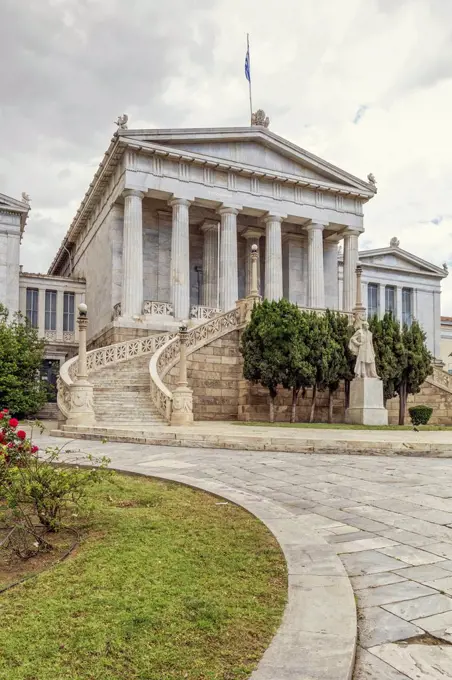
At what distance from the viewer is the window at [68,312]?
40.4 m

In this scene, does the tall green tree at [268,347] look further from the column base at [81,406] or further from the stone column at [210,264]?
the stone column at [210,264]

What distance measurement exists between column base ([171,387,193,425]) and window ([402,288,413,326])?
36.9 m

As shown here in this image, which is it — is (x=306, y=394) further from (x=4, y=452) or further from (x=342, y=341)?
(x=4, y=452)

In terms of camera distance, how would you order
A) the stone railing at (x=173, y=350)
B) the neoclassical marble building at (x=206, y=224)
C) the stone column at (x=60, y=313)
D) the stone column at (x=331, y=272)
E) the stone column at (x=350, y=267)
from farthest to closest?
the stone column at (x=331, y=272) < the stone column at (x=60, y=313) < the stone column at (x=350, y=267) < the neoclassical marble building at (x=206, y=224) < the stone railing at (x=173, y=350)

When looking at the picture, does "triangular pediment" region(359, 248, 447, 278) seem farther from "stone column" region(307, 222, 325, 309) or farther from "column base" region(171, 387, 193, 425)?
"column base" region(171, 387, 193, 425)

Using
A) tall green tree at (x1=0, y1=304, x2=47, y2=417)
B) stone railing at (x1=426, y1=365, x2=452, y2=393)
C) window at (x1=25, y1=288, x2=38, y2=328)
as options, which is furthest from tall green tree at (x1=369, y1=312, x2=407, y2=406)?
window at (x1=25, y1=288, x2=38, y2=328)

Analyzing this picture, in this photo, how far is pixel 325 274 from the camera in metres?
41.3

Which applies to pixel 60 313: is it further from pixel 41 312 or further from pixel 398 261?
pixel 398 261

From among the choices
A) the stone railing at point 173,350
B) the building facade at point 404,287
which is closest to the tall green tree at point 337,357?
the stone railing at point 173,350

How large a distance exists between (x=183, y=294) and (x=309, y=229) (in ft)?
34.1

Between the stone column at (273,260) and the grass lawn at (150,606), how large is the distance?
30.5 m

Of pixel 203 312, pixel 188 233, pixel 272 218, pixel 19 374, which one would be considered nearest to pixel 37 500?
pixel 19 374

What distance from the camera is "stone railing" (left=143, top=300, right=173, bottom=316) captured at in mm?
32500

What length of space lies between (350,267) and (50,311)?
2036cm
